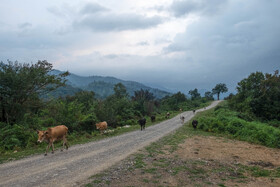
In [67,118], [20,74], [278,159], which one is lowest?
[278,159]

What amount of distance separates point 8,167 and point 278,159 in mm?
14349

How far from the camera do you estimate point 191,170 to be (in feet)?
27.7

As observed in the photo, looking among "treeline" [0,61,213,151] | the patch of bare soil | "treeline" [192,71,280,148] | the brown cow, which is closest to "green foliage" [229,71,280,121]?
"treeline" [192,71,280,148]

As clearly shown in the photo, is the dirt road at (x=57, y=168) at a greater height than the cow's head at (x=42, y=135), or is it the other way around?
the cow's head at (x=42, y=135)

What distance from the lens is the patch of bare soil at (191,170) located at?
7035mm

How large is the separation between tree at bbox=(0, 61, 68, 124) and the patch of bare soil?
11.2m

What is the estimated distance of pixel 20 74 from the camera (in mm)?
16078

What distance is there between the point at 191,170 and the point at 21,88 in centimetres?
1422

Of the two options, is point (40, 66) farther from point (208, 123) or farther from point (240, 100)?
point (240, 100)

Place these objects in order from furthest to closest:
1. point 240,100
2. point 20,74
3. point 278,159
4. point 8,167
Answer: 1. point 240,100
2. point 20,74
3. point 278,159
4. point 8,167

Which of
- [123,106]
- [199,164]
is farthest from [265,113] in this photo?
[199,164]

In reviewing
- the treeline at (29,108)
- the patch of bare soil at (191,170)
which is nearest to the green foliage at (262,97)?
the patch of bare soil at (191,170)

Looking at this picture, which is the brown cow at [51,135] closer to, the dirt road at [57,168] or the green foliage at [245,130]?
the dirt road at [57,168]

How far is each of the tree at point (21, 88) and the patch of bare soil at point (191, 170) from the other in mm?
11165
